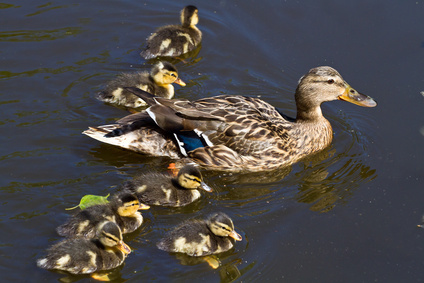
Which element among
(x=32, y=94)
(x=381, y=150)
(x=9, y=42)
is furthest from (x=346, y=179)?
(x=9, y=42)

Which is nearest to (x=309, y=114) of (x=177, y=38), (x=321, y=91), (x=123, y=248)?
(x=321, y=91)

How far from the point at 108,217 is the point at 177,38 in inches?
116

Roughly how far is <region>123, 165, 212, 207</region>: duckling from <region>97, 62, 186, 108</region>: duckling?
1.36 metres

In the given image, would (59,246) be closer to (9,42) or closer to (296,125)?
(296,125)

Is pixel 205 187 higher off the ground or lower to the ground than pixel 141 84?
lower

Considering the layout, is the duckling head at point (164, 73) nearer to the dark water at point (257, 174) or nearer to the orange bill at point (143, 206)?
the dark water at point (257, 174)

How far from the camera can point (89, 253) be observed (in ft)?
15.6

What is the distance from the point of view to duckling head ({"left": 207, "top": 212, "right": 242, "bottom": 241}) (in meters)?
5.00

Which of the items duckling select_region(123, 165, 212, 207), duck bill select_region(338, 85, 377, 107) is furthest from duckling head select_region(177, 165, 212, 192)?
duck bill select_region(338, 85, 377, 107)

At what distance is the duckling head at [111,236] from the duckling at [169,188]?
2.28ft

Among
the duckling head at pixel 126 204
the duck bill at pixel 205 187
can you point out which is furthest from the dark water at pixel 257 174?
the duckling head at pixel 126 204

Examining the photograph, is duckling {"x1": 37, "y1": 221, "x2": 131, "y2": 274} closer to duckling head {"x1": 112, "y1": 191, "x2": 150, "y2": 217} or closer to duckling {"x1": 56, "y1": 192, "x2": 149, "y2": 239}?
duckling {"x1": 56, "y1": 192, "x2": 149, "y2": 239}

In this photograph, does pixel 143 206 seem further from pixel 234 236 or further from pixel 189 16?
pixel 189 16

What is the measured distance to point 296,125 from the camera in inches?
250
